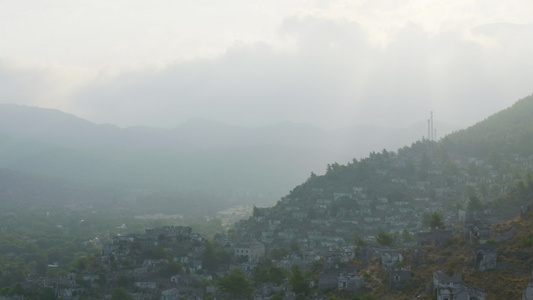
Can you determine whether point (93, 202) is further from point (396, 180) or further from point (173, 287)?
point (173, 287)

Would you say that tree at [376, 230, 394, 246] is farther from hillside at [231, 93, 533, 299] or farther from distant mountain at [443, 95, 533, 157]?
distant mountain at [443, 95, 533, 157]

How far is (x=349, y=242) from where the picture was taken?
6391 centimetres

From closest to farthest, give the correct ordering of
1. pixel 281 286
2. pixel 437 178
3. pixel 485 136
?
1. pixel 281 286
2. pixel 437 178
3. pixel 485 136

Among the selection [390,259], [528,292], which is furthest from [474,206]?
[528,292]

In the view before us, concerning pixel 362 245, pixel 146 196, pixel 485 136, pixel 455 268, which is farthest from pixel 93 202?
pixel 455 268

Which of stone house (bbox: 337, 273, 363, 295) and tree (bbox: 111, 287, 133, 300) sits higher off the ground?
stone house (bbox: 337, 273, 363, 295)

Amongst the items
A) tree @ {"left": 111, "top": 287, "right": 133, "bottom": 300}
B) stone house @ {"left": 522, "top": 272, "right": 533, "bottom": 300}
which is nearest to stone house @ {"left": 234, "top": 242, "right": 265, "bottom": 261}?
tree @ {"left": 111, "top": 287, "right": 133, "bottom": 300}

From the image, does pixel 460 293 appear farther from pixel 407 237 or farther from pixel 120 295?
Result: pixel 120 295

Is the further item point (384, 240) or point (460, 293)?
point (384, 240)

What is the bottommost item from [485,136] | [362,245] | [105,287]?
[105,287]

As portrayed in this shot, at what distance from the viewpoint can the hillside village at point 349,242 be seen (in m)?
38.0

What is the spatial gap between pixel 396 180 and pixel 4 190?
383 ft

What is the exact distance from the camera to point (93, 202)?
168 metres

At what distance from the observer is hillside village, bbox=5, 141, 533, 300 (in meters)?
38.0
